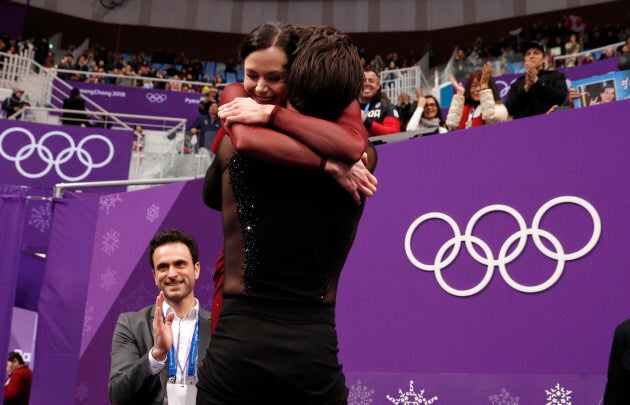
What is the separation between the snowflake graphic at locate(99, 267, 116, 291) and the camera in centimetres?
562

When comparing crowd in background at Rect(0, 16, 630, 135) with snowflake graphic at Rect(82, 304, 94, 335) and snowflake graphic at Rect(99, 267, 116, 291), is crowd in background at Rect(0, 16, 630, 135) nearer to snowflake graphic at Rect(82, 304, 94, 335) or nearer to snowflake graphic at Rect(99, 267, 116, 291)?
snowflake graphic at Rect(99, 267, 116, 291)

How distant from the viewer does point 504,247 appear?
13.0ft

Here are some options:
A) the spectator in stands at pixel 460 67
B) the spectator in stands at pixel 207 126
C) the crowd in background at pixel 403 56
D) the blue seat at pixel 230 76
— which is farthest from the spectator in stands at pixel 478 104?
the blue seat at pixel 230 76

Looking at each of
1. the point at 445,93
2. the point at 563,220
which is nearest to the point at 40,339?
the point at 563,220

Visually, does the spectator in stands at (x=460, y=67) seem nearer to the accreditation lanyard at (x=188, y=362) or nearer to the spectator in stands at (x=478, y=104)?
the spectator in stands at (x=478, y=104)

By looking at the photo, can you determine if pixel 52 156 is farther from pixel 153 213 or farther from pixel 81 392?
pixel 81 392

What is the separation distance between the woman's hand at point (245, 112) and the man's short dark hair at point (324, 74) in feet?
0.27

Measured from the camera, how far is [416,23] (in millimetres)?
23172

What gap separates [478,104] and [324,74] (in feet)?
14.0

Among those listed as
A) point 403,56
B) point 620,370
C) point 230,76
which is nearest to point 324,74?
point 620,370

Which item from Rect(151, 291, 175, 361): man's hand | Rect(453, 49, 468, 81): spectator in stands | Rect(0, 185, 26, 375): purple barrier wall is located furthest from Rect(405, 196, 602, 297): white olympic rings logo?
Rect(453, 49, 468, 81): spectator in stands

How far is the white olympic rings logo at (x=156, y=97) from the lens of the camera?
54.8 ft

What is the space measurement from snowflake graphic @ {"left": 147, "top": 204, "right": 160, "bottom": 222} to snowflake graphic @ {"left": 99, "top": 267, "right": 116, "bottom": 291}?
21.9 inches

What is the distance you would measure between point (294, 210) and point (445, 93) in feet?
45.7
